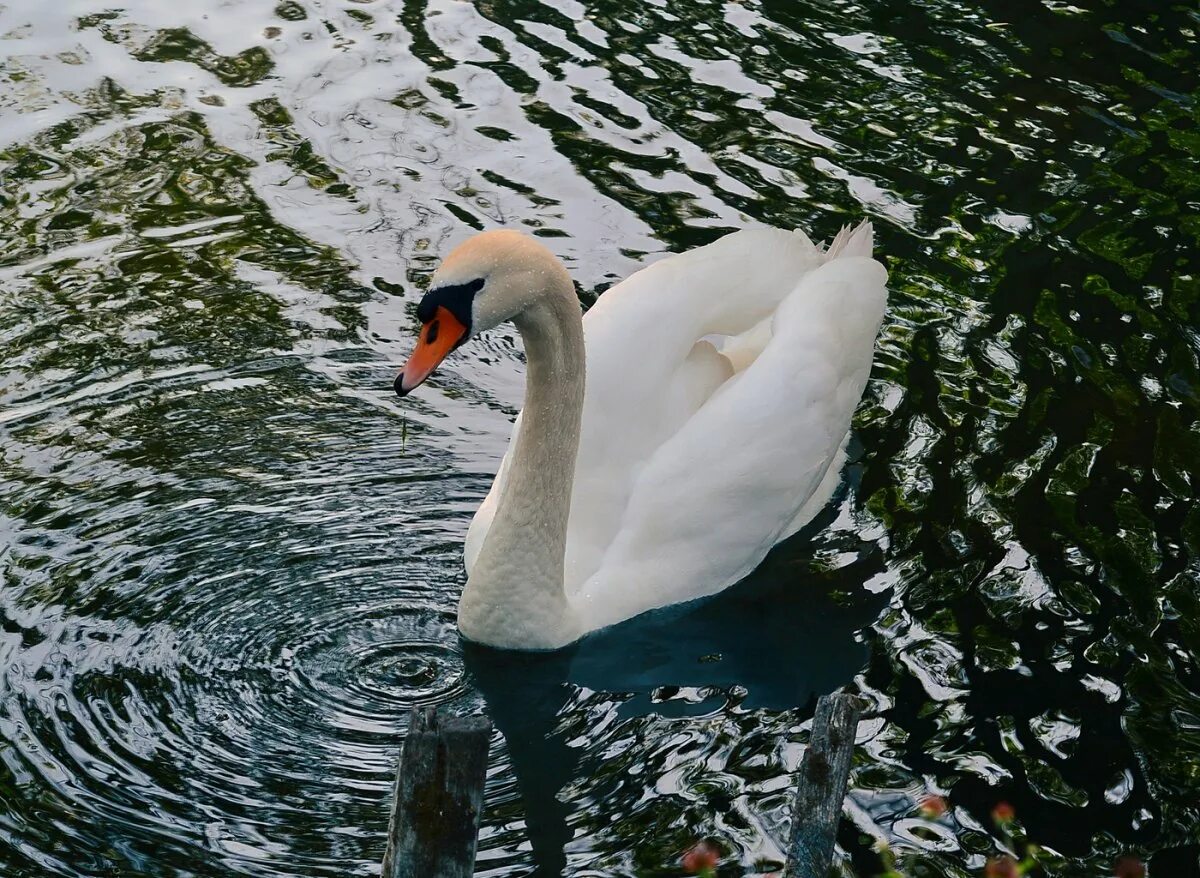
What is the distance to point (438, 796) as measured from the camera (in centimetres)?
409

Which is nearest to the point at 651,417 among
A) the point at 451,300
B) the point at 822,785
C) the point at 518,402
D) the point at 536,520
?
the point at 536,520

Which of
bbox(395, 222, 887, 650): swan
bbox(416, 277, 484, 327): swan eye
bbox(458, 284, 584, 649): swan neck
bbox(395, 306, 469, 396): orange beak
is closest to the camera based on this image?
bbox(395, 306, 469, 396): orange beak

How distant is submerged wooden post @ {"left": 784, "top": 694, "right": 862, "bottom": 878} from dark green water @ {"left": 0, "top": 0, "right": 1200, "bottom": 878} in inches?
51.4

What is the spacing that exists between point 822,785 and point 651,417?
3253 mm

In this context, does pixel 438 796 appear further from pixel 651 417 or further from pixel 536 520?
pixel 651 417

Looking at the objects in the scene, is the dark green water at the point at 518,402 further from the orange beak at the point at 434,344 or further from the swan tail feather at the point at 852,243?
the orange beak at the point at 434,344

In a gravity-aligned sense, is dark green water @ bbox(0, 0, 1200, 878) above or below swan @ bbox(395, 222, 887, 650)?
below

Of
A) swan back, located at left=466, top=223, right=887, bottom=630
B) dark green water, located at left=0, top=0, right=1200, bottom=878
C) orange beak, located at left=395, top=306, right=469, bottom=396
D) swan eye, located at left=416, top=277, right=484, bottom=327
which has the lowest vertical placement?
dark green water, located at left=0, top=0, right=1200, bottom=878

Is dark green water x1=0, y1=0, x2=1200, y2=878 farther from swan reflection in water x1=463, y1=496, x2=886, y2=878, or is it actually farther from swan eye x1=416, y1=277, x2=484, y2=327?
swan eye x1=416, y1=277, x2=484, y2=327

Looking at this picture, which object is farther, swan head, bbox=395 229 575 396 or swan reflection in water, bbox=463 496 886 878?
swan reflection in water, bbox=463 496 886 878

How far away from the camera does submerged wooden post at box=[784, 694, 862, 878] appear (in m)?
4.07

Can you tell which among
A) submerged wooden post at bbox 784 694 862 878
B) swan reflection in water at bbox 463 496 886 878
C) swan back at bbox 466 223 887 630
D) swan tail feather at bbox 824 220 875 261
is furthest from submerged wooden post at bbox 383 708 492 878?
swan tail feather at bbox 824 220 875 261

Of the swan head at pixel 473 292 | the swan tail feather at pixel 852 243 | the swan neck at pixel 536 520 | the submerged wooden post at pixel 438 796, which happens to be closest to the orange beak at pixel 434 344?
the swan head at pixel 473 292

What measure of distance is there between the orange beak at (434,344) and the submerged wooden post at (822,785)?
7.05 ft
